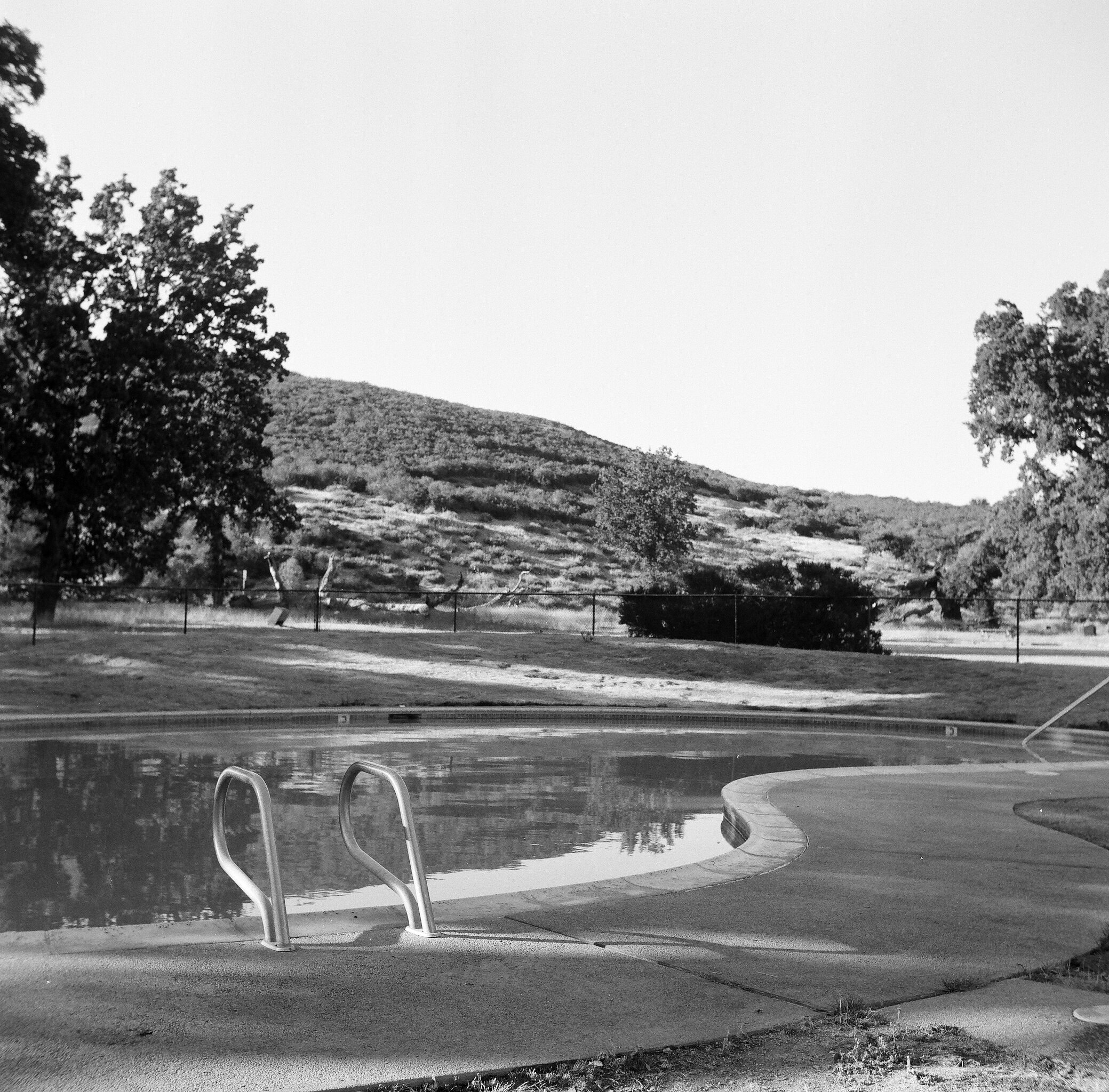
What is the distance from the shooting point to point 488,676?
2084 centimetres

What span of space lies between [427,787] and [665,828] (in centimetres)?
248

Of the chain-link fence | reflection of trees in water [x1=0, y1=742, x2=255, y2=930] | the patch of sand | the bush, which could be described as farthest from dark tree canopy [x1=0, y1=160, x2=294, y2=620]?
reflection of trees in water [x1=0, y1=742, x2=255, y2=930]

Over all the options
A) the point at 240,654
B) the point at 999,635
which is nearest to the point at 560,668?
the point at 240,654

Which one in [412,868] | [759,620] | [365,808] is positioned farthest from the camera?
[759,620]

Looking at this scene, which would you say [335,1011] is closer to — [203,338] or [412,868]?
[412,868]

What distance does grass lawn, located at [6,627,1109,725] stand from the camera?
707 inches

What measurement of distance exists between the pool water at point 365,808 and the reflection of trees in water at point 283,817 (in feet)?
0.08

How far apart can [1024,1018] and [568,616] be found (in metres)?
30.3

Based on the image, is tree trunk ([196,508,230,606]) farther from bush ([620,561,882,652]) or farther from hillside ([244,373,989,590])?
hillside ([244,373,989,590])

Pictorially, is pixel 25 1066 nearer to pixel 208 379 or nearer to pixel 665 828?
pixel 665 828

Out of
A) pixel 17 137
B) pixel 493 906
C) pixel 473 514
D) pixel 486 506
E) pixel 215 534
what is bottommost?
pixel 493 906

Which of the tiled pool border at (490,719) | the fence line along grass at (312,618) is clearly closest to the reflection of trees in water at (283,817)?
the tiled pool border at (490,719)

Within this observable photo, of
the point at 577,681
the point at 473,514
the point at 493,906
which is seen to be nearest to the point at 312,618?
the point at 577,681

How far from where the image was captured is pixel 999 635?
38219 mm
